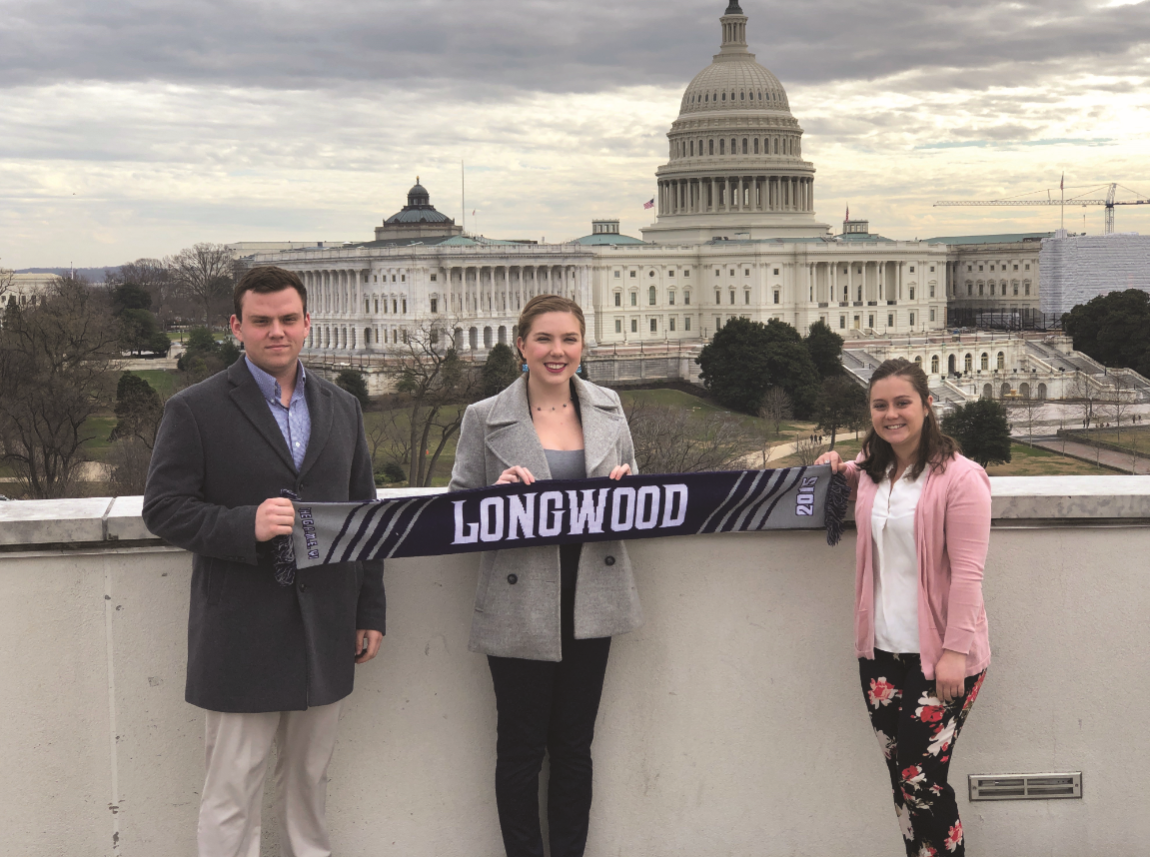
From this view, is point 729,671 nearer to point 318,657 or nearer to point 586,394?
point 586,394

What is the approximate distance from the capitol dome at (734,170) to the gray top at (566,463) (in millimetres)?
106836

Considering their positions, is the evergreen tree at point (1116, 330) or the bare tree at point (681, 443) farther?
the evergreen tree at point (1116, 330)

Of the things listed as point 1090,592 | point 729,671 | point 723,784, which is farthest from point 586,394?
point 1090,592

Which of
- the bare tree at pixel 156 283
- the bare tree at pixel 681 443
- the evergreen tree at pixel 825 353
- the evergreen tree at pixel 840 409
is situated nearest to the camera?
the bare tree at pixel 681 443

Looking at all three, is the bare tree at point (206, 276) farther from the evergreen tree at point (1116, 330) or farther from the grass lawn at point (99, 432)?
the evergreen tree at point (1116, 330)

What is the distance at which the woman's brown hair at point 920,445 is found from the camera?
4.68 metres

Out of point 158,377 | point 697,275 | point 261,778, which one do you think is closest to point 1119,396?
point 697,275

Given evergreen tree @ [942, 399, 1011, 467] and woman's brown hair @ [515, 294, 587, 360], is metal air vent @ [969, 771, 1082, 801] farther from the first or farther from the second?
evergreen tree @ [942, 399, 1011, 467]

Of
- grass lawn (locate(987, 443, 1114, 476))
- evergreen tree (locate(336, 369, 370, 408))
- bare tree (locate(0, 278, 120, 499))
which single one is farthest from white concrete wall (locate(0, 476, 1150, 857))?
evergreen tree (locate(336, 369, 370, 408))

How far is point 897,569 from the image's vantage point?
4703 mm

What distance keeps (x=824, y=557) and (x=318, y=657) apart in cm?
207

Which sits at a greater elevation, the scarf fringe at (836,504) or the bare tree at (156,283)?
the bare tree at (156,283)

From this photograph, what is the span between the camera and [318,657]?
15.0ft

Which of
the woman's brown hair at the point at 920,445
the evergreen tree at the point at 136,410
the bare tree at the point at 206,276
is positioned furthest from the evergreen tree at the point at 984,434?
the bare tree at the point at 206,276
